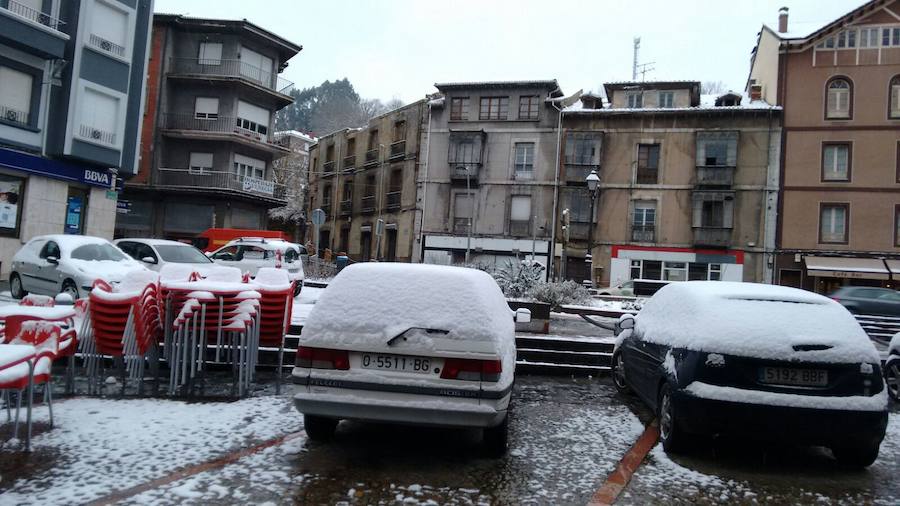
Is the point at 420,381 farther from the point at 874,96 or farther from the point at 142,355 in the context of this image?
the point at 874,96

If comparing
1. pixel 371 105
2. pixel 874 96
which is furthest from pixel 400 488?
pixel 371 105

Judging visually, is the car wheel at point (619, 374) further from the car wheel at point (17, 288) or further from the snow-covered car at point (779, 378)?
the car wheel at point (17, 288)

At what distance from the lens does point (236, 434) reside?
481 cm

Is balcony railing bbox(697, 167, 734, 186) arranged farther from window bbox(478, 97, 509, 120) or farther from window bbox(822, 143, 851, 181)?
window bbox(478, 97, 509, 120)

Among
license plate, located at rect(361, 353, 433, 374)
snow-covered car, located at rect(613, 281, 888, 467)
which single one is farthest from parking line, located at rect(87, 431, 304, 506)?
snow-covered car, located at rect(613, 281, 888, 467)

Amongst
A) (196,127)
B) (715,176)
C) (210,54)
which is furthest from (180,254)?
(715,176)

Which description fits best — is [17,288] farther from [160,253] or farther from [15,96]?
[15,96]

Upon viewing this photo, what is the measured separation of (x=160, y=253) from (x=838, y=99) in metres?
32.6

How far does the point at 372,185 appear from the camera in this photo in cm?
4094

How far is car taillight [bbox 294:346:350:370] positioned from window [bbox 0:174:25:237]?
58.4 feet

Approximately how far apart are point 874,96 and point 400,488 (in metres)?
35.5

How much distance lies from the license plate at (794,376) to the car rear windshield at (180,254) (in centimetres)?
1229

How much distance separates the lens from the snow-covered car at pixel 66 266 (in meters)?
10.9

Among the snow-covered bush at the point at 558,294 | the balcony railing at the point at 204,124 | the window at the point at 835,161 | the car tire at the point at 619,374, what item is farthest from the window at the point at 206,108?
the window at the point at 835,161
